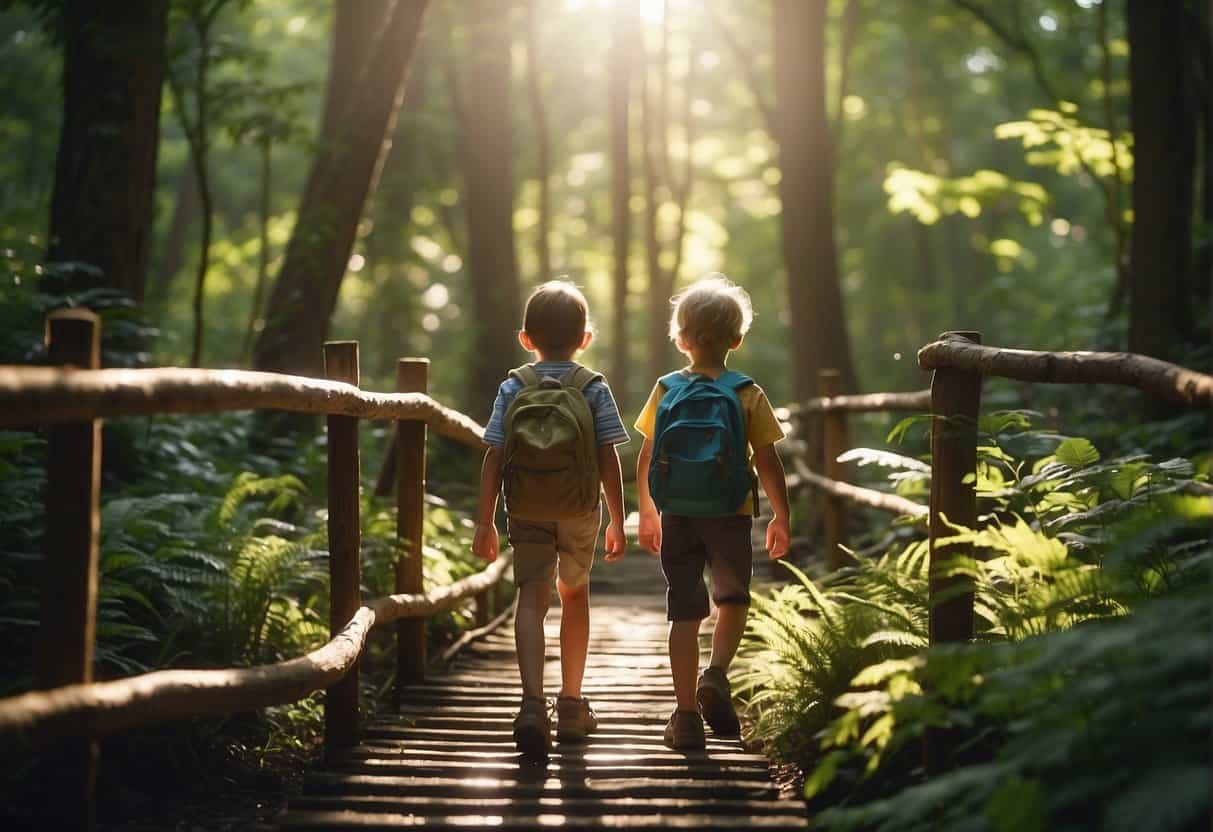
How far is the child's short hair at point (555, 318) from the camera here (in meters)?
4.78

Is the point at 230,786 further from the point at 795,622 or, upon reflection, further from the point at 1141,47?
the point at 1141,47

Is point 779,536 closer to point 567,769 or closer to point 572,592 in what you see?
point 572,592

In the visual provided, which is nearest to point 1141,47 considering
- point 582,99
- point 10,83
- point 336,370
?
point 336,370

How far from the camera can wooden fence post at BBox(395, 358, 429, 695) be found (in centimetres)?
556

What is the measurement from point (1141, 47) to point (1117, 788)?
Answer: 310 inches

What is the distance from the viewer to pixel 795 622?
4605 mm

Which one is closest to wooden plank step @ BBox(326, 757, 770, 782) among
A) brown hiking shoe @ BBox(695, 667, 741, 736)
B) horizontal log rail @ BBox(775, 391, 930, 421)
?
brown hiking shoe @ BBox(695, 667, 741, 736)

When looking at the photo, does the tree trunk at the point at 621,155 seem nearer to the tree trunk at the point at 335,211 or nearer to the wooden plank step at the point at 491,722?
the tree trunk at the point at 335,211

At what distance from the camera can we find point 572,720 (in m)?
4.67

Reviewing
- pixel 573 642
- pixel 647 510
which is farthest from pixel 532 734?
pixel 647 510

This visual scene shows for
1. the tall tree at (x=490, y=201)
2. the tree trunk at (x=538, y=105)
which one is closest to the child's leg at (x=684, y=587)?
the tall tree at (x=490, y=201)

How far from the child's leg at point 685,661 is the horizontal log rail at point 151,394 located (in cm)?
146

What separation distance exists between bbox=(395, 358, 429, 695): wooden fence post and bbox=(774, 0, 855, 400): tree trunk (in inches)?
293

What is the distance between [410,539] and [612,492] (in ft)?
4.24
